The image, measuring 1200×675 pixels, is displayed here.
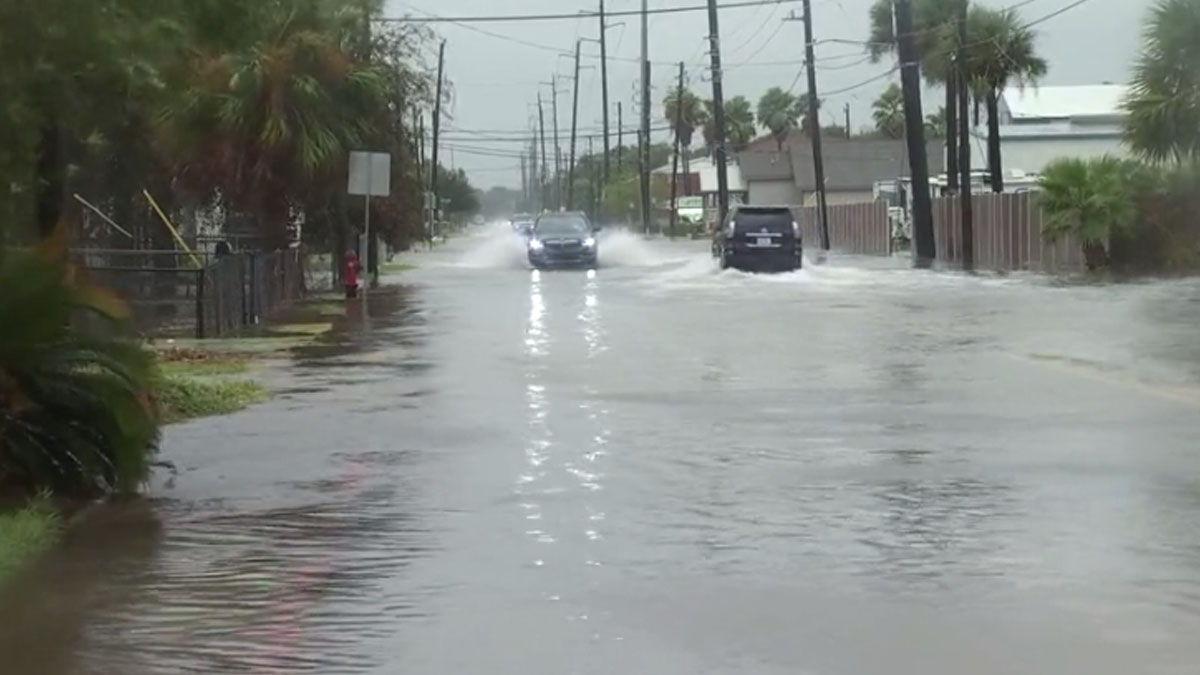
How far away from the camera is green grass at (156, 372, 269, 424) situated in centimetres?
1688

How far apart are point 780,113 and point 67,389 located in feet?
511

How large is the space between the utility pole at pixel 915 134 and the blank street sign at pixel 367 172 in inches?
903

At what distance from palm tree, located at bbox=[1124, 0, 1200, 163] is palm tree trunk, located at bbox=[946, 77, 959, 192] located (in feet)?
53.6

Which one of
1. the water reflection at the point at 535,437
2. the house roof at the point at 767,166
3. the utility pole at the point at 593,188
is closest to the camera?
the water reflection at the point at 535,437

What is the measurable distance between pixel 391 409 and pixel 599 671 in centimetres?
963

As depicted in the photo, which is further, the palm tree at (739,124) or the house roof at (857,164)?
the palm tree at (739,124)

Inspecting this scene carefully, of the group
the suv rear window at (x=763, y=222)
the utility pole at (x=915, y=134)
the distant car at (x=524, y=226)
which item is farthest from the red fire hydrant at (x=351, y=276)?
the utility pole at (x=915, y=134)

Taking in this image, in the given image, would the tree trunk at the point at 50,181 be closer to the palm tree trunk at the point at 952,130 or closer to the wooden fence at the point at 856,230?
the palm tree trunk at the point at 952,130

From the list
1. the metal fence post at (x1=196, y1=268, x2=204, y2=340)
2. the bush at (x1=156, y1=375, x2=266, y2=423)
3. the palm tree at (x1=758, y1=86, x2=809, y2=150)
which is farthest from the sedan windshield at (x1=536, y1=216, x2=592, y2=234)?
the palm tree at (x1=758, y1=86, x2=809, y2=150)

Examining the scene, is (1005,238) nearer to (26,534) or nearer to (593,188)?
(26,534)

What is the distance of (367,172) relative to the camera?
3400 centimetres

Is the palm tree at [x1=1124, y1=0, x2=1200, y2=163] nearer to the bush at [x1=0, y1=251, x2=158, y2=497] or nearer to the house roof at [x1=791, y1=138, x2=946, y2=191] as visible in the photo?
the bush at [x1=0, y1=251, x2=158, y2=497]

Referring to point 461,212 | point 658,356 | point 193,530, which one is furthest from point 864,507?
point 461,212

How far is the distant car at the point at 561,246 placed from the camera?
5412 cm
